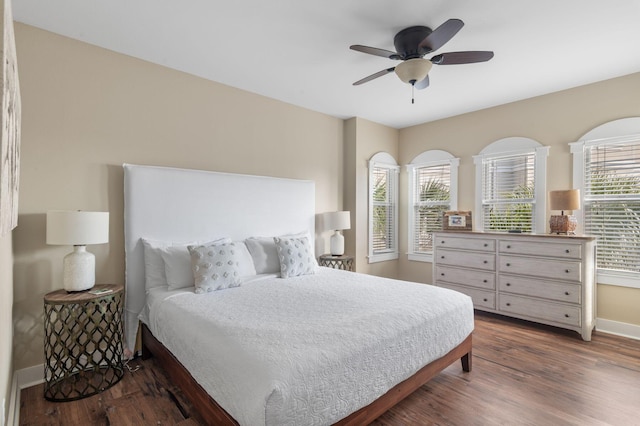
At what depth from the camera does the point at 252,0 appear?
2.19m

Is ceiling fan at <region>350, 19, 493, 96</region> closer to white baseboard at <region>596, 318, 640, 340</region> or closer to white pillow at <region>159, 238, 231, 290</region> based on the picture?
white pillow at <region>159, 238, 231, 290</region>

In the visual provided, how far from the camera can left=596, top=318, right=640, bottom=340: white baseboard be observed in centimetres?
331

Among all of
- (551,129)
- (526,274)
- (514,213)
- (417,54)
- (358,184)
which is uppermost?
(417,54)

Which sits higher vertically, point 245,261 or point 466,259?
point 245,261

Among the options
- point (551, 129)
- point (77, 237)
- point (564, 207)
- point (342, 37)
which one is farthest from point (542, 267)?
point (77, 237)

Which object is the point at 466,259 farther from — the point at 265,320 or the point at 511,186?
the point at 265,320

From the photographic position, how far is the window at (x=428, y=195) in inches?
190

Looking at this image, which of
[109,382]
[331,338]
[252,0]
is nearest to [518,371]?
[331,338]

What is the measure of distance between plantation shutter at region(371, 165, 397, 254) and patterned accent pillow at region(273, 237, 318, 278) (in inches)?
70.5

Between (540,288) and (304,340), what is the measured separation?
10.1ft

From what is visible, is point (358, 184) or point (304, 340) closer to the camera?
point (304, 340)

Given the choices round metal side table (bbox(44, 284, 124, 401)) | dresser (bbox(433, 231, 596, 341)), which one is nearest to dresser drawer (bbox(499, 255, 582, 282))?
dresser (bbox(433, 231, 596, 341))

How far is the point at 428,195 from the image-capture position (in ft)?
16.7

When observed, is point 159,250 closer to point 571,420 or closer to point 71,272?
point 71,272
